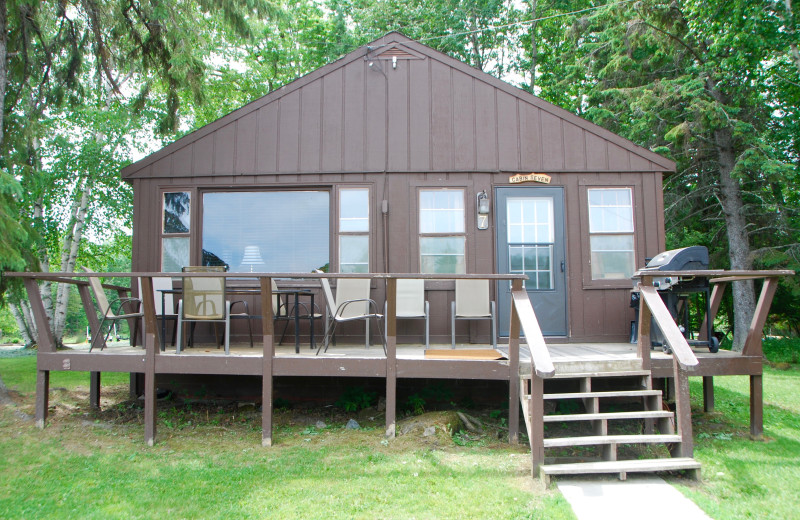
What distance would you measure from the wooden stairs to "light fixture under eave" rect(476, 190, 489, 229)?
1.88 meters

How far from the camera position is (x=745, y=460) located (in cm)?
446

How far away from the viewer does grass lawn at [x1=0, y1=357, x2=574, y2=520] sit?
3572mm

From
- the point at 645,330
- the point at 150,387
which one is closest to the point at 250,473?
the point at 150,387

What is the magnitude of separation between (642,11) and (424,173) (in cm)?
852

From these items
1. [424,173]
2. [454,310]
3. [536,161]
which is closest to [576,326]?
[454,310]

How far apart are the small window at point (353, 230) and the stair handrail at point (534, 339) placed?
7.92 feet

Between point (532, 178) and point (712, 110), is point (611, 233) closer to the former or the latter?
point (532, 178)

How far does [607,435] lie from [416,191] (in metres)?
3.37

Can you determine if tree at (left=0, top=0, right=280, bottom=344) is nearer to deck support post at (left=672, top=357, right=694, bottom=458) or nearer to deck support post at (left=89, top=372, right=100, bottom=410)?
deck support post at (left=89, top=372, right=100, bottom=410)

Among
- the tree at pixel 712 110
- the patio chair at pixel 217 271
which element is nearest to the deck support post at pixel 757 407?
the patio chair at pixel 217 271

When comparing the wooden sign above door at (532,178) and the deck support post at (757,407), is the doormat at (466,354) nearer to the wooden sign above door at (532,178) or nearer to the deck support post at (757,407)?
the wooden sign above door at (532,178)

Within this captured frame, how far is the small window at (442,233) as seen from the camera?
668cm

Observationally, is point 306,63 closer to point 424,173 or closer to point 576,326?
point 424,173

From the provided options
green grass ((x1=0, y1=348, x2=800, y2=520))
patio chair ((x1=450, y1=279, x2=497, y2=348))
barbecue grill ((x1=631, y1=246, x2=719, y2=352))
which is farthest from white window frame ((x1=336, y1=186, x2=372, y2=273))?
barbecue grill ((x1=631, y1=246, x2=719, y2=352))
